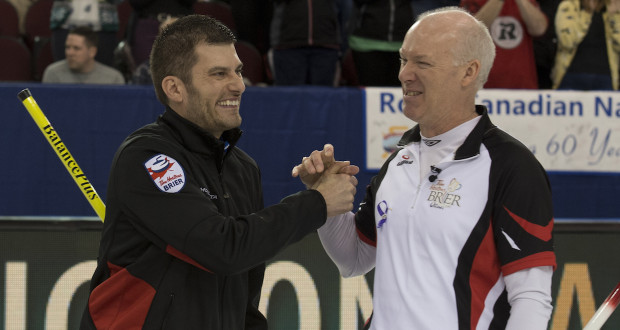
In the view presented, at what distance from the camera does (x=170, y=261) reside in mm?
2852

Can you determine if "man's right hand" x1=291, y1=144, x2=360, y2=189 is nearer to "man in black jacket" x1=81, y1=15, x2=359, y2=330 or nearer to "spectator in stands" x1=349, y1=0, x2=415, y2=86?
"man in black jacket" x1=81, y1=15, x2=359, y2=330

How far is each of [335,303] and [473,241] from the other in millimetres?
2192

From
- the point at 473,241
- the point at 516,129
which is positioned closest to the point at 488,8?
the point at 516,129

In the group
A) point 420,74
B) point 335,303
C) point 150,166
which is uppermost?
point 420,74

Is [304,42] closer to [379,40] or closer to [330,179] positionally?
[379,40]

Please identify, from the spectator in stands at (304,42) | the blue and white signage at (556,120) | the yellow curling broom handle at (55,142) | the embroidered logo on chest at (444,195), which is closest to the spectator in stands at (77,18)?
the spectator in stands at (304,42)

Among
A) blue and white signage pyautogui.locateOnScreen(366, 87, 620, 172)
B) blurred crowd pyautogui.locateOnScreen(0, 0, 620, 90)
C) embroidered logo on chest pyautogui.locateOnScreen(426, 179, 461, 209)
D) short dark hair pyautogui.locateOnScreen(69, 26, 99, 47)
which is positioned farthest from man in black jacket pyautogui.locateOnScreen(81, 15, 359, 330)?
short dark hair pyautogui.locateOnScreen(69, 26, 99, 47)

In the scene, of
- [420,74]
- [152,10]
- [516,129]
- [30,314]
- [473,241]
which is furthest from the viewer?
[152,10]

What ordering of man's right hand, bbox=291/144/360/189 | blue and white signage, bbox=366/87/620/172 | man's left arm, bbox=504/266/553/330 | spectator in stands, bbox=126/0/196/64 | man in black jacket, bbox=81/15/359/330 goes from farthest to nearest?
spectator in stands, bbox=126/0/196/64 → blue and white signage, bbox=366/87/620/172 → man's right hand, bbox=291/144/360/189 → man in black jacket, bbox=81/15/359/330 → man's left arm, bbox=504/266/553/330

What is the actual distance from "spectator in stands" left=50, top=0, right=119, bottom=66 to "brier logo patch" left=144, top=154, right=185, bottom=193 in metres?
5.83

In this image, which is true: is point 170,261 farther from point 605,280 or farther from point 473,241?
point 605,280

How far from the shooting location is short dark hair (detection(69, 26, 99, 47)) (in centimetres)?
784

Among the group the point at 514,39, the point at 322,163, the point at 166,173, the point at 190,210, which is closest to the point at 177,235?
the point at 190,210

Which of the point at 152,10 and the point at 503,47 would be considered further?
the point at 152,10
